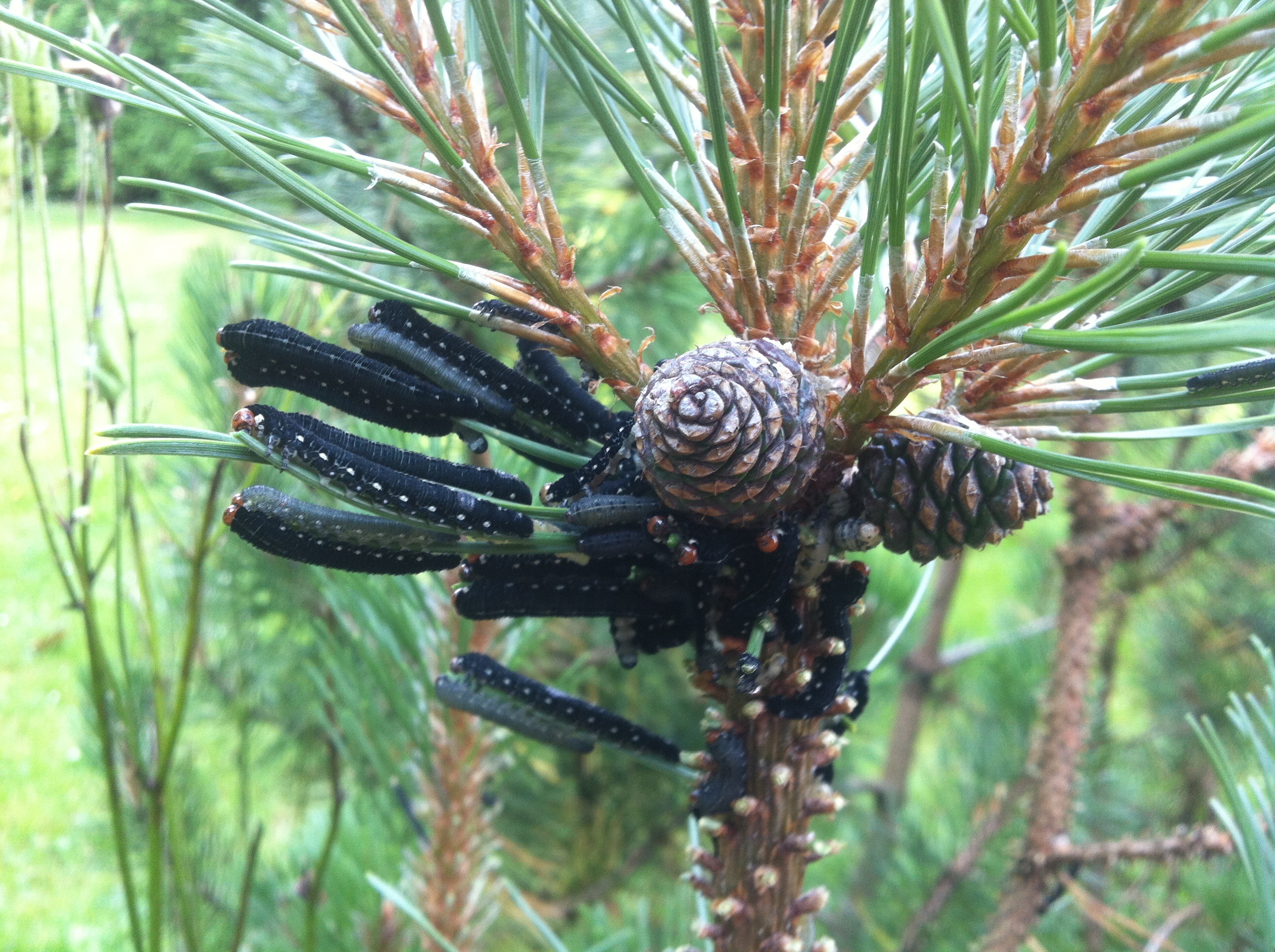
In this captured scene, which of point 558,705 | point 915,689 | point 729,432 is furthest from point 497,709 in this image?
point 915,689

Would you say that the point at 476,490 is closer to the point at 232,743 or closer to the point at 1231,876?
the point at 1231,876

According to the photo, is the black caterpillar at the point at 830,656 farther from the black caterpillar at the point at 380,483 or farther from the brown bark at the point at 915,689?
the brown bark at the point at 915,689

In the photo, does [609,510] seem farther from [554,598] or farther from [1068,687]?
[1068,687]

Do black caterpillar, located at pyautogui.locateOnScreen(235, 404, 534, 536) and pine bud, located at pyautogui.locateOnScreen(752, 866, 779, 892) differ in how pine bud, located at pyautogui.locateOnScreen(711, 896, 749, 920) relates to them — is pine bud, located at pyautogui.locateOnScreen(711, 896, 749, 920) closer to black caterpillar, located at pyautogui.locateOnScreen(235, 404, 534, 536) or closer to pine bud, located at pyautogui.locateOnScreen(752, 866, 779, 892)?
pine bud, located at pyautogui.locateOnScreen(752, 866, 779, 892)

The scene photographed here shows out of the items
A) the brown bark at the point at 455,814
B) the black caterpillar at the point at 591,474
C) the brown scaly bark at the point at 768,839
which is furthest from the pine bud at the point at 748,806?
the brown bark at the point at 455,814

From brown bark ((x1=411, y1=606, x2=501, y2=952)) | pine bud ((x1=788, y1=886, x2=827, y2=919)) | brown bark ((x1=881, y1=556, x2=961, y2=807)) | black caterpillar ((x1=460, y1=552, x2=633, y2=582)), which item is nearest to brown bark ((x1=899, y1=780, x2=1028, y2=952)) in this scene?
brown bark ((x1=881, y1=556, x2=961, y2=807))

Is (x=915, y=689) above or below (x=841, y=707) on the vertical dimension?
below
